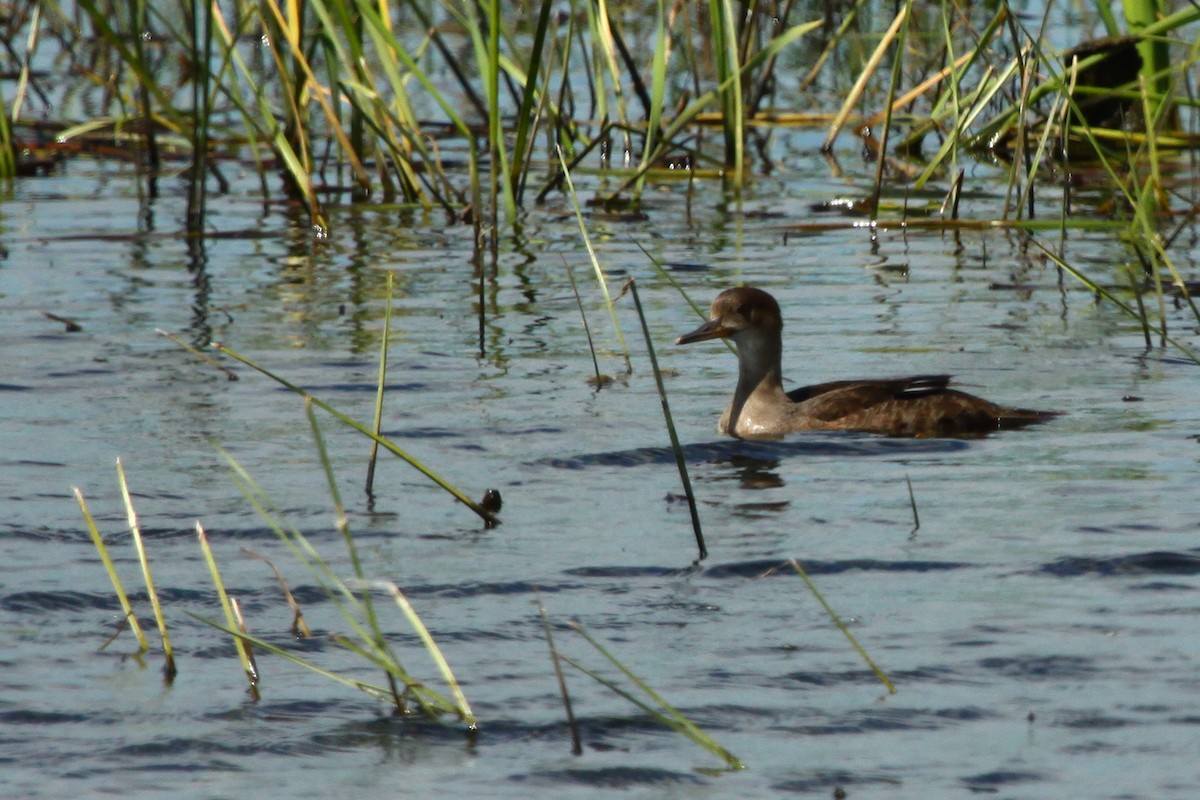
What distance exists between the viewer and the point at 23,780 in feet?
14.8

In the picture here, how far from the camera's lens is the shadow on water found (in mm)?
7609

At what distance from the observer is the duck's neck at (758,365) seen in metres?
8.50

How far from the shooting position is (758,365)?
8.58m

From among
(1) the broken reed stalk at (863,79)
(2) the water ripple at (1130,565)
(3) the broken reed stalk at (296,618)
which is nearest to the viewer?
(3) the broken reed stalk at (296,618)

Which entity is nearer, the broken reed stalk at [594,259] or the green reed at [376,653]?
the green reed at [376,653]

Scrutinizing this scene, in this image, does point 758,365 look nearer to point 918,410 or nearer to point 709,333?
point 709,333

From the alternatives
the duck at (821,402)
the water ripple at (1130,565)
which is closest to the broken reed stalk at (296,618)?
the water ripple at (1130,565)

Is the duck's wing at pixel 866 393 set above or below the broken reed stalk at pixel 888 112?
below

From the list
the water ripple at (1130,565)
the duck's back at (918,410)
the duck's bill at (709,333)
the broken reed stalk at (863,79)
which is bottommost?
the water ripple at (1130,565)

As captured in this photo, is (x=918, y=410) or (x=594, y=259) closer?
(x=594, y=259)

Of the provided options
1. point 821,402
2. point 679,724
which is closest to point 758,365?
point 821,402

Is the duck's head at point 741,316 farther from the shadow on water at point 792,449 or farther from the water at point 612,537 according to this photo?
the shadow on water at point 792,449

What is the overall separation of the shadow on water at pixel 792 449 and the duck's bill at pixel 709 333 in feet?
2.00

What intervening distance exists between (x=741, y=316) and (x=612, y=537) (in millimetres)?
2441
